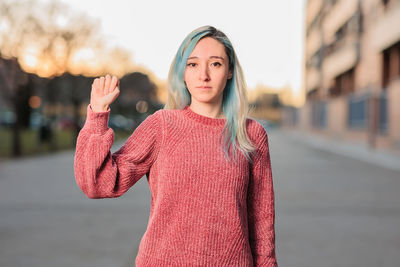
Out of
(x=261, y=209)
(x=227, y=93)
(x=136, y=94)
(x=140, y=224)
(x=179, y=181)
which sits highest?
(x=136, y=94)

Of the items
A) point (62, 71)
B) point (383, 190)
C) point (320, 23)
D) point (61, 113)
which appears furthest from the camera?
point (61, 113)

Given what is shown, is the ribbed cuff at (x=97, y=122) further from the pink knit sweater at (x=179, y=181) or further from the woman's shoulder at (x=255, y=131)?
the woman's shoulder at (x=255, y=131)

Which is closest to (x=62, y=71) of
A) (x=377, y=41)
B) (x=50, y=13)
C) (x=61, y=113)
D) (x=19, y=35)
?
(x=50, y=13)

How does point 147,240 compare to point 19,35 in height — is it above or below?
below

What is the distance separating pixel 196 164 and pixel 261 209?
0.37 m

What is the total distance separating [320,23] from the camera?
2071 inches

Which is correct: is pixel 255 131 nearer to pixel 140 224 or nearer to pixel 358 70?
pixel 140 224

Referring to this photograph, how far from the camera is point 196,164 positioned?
77.0 inches

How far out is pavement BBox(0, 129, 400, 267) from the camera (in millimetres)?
5520

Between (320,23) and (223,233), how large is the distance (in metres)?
53.0

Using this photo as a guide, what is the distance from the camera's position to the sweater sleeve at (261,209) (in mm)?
2119

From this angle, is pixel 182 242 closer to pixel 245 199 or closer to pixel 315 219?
pixel 245 199

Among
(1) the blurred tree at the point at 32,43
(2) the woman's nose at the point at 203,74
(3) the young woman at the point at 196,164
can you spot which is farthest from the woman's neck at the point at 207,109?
(1) the blurred tree at the point at 32,43

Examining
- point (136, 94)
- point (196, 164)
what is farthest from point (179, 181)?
point (136, 94)
